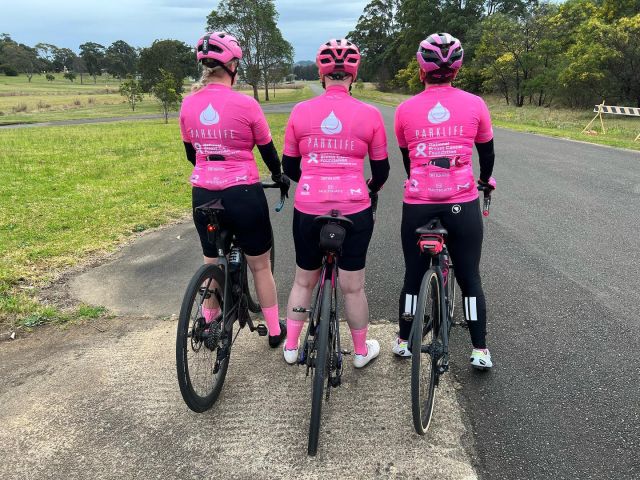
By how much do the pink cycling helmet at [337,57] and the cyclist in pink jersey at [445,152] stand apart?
1.35 ft

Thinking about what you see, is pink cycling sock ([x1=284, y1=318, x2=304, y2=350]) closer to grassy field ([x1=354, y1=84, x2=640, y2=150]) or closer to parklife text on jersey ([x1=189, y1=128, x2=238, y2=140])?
parklife text on jersey ([x1=189, y1=128, x2=238, y2=140])

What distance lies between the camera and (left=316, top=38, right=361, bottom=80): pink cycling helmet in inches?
103

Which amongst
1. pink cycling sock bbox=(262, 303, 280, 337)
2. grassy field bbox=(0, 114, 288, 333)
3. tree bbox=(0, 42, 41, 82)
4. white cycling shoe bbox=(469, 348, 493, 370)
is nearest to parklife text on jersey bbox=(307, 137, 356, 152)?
pink cycling sock bbox=(262, 303, 280, 337)

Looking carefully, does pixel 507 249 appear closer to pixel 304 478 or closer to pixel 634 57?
pixel 304 478

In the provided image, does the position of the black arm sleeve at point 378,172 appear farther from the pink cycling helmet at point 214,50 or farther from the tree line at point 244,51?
the tree line at point 244,51

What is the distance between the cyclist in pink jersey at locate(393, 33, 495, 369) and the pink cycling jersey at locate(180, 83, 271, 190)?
939mm

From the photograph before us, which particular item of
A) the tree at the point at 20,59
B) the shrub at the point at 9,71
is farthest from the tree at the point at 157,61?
the shrub at the point at 9,71

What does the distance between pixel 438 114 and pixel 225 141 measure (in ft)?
4.31

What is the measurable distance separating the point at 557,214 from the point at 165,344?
20.1ft

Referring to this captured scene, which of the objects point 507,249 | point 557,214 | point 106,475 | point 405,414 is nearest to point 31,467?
point 106,475

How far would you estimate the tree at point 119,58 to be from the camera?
110188mm

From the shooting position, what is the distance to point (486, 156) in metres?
2.94

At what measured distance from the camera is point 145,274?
504 centimetres

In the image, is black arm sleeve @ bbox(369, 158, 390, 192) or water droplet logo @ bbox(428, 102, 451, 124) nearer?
water droplet logo @ bbox(428, 102, 451, 124)
